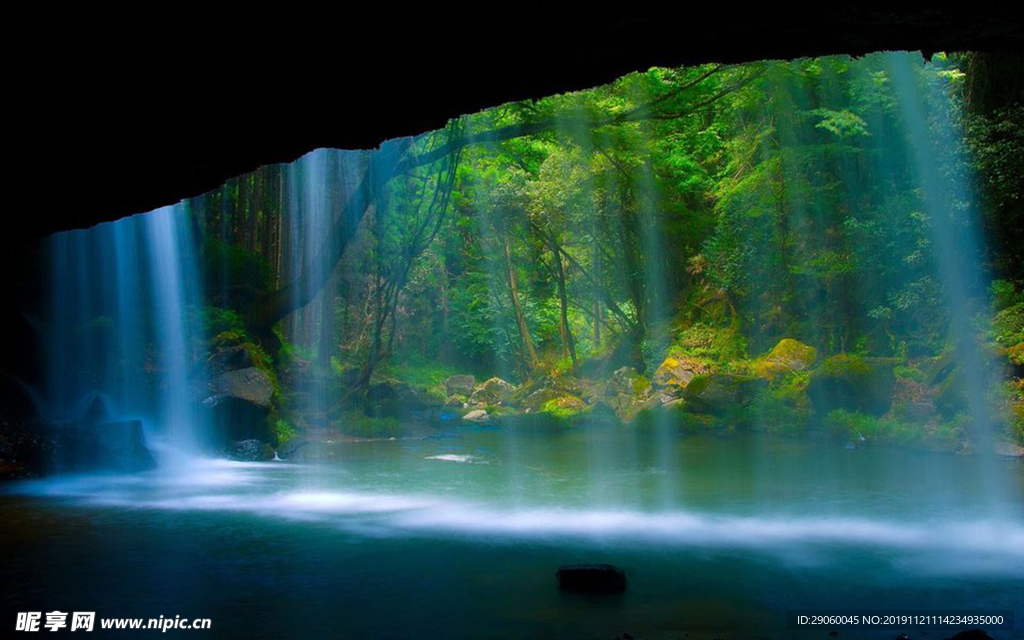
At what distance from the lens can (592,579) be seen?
6609 mm

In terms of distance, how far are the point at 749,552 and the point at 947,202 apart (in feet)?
45.6

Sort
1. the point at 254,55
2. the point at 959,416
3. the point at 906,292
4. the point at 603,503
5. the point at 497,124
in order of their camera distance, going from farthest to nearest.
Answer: the point at 497,124
the point at 906,292
the point at 959,416
the point at 603,503
the point at 254,55

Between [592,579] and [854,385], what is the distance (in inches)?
585

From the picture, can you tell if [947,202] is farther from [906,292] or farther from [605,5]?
[605,5]

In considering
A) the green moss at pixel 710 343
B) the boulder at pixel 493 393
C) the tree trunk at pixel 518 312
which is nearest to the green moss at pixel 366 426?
the boulder at pixel 493 393

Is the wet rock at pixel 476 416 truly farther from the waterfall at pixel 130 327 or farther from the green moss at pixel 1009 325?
the green moss at pixel 1009 325

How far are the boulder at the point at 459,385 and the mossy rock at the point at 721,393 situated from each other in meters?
12.5

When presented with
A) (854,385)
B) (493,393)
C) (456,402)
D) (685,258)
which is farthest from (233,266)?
(685,258)

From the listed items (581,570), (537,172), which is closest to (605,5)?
(581,570)

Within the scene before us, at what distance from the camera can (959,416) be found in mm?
16984

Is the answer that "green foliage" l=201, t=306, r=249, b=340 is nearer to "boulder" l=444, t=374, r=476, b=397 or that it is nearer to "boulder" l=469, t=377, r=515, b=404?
"boulder" l=469, t=377, r=515, b=404

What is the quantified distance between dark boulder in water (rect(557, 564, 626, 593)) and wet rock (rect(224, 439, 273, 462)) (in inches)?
468

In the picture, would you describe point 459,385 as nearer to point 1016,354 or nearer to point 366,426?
point 366,426

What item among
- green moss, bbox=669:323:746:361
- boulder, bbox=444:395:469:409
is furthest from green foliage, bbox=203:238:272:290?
green moss, bbox=669:323:746:361
